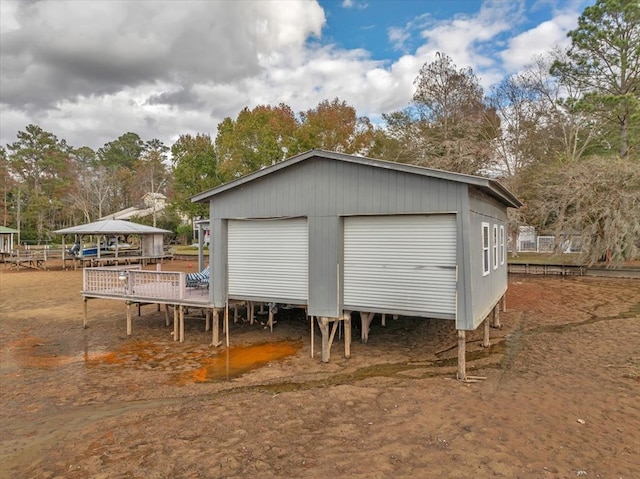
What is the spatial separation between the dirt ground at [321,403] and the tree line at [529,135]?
1052cm

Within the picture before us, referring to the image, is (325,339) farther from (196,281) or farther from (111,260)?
(111,260)

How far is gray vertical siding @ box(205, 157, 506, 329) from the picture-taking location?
8.03 meters

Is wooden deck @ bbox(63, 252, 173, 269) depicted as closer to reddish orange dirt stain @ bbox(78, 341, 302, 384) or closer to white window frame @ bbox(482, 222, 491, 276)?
reddish orange dirt stain @ bbox(78, 341, 302, 384)

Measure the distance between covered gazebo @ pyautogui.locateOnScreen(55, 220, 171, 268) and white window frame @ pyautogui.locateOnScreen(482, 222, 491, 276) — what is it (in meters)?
25.9

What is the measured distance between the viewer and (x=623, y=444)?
503 cm

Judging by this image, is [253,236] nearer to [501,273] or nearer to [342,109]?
[501,273]

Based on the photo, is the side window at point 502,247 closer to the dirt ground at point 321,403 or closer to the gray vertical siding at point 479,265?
the gray vertical siding at point 479,265

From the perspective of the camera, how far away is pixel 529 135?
91.3 ft

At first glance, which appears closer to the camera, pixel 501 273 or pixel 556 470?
pixel 556 470

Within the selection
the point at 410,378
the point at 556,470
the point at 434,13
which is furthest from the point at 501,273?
the point at 434,13

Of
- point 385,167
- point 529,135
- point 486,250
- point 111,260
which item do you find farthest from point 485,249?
point 111,260

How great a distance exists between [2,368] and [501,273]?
44.8ft

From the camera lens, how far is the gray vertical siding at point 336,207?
26.3 ft

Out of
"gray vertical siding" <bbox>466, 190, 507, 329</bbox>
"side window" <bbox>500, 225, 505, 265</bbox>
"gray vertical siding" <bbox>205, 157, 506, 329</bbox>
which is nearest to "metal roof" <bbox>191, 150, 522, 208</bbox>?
"gray vertical siding" <bbox>205, 157, 506, 329</bbox>
